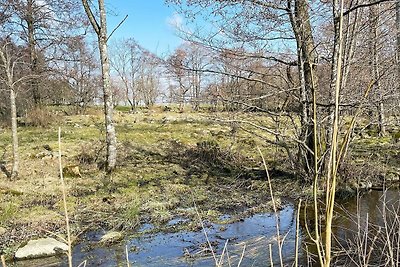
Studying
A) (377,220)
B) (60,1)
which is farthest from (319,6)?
(60,1)

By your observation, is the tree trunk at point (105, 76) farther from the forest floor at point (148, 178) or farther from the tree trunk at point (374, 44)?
the tree trunk at point (374, 44)

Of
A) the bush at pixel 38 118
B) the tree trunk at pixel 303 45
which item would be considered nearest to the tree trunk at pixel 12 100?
the tree trunk at pixel 303 45

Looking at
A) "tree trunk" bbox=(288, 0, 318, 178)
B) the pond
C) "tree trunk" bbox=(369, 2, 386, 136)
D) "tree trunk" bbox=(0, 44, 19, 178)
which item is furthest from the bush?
"tree trunk" bbox=(369, 2, 386, 136)

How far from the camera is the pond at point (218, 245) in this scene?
5391mm

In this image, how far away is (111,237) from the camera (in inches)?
251

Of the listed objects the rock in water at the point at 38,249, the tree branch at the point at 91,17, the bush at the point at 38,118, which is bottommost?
the rock in water at the point at 38,249

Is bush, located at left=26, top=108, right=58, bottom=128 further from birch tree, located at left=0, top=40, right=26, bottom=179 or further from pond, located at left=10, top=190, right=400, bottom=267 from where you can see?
pond, located at left=10, top=190, right=400, bottom=267

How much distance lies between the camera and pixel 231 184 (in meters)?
10.1

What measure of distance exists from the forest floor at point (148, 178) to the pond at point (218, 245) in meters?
0.47

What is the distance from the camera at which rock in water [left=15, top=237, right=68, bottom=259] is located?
19.1 ft

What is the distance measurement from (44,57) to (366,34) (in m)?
13.7

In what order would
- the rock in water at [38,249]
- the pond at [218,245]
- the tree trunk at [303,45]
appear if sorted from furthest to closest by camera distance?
1. the tree trunk at [303,45]
2. the rock in water at [38,249]
3. the pond at [218,245]

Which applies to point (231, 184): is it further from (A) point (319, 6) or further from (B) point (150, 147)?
(A) point (319, 6)

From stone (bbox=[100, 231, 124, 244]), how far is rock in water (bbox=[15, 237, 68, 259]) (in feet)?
2.15
